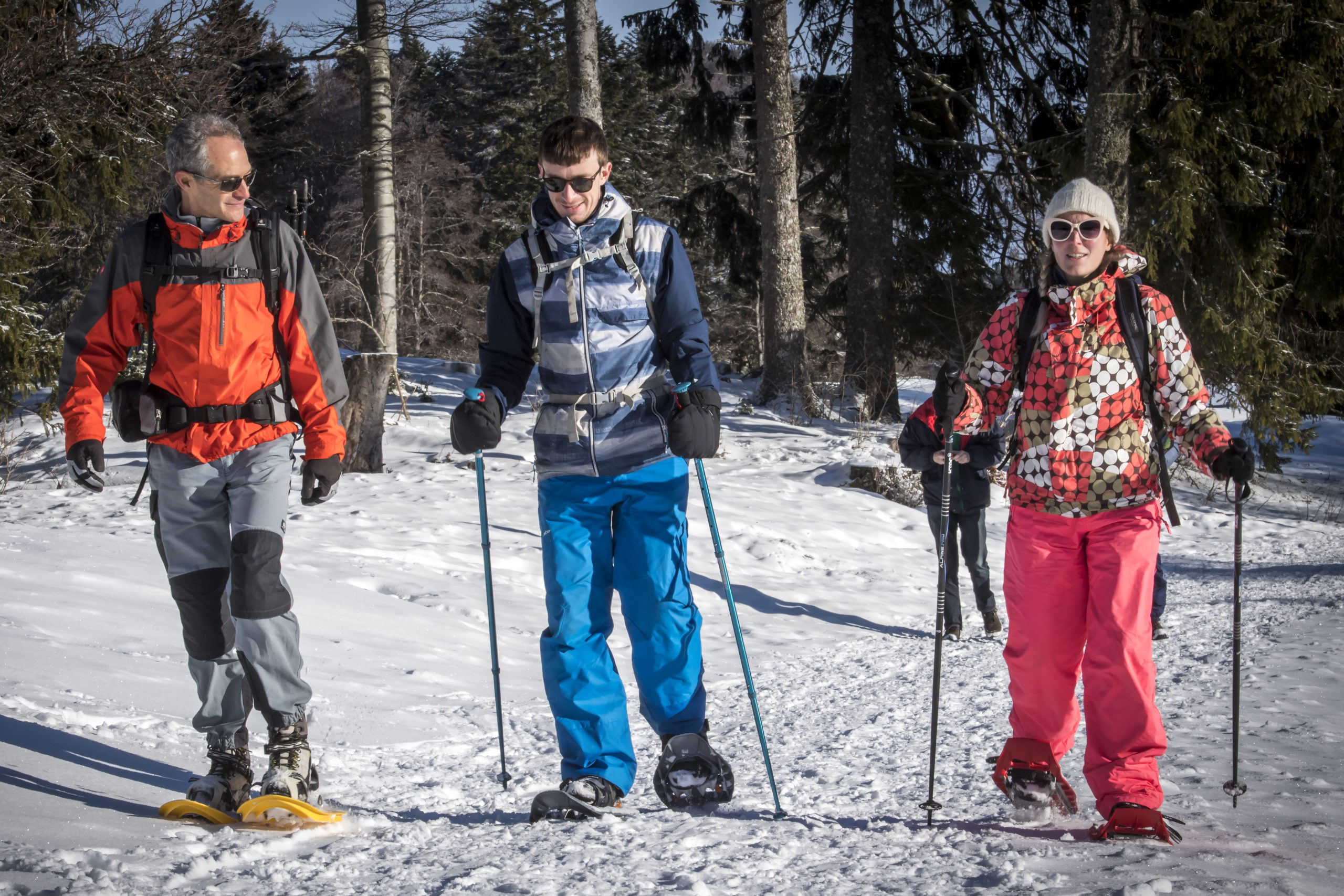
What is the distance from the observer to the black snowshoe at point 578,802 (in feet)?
9.91

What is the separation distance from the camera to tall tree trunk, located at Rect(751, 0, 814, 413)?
1393cm

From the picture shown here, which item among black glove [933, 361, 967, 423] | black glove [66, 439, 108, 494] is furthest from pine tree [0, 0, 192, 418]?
black glove [933, 361, 967, 423]

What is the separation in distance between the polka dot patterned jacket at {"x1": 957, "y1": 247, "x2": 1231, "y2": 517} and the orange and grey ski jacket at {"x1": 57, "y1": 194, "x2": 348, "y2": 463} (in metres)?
2.28

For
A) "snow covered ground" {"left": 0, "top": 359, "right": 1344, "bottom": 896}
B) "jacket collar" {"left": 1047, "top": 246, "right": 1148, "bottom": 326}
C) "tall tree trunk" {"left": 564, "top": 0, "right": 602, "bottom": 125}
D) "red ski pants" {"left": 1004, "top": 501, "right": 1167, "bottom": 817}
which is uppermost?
"tall tree trunk" {"left": 564, "top": 0, "right": 602, "bottom": 125}

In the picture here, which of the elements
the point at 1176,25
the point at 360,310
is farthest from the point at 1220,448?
the point at 360,310

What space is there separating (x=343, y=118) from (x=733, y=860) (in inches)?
1663

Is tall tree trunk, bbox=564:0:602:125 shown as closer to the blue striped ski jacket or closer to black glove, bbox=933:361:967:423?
the blue striped ski jacket

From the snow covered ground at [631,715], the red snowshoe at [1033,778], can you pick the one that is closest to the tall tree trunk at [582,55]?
the snow covered ground at [631,715]

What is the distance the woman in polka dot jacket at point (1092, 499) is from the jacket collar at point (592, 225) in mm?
1364

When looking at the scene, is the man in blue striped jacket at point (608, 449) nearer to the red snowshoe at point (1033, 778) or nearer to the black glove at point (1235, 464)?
the red snowshoe at point (1033, 778)

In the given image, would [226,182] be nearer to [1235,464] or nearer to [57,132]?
[1235,464]

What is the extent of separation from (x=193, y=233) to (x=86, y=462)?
78cm

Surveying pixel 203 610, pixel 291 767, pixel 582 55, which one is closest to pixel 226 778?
pixel 291 767

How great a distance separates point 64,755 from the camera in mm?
3371
